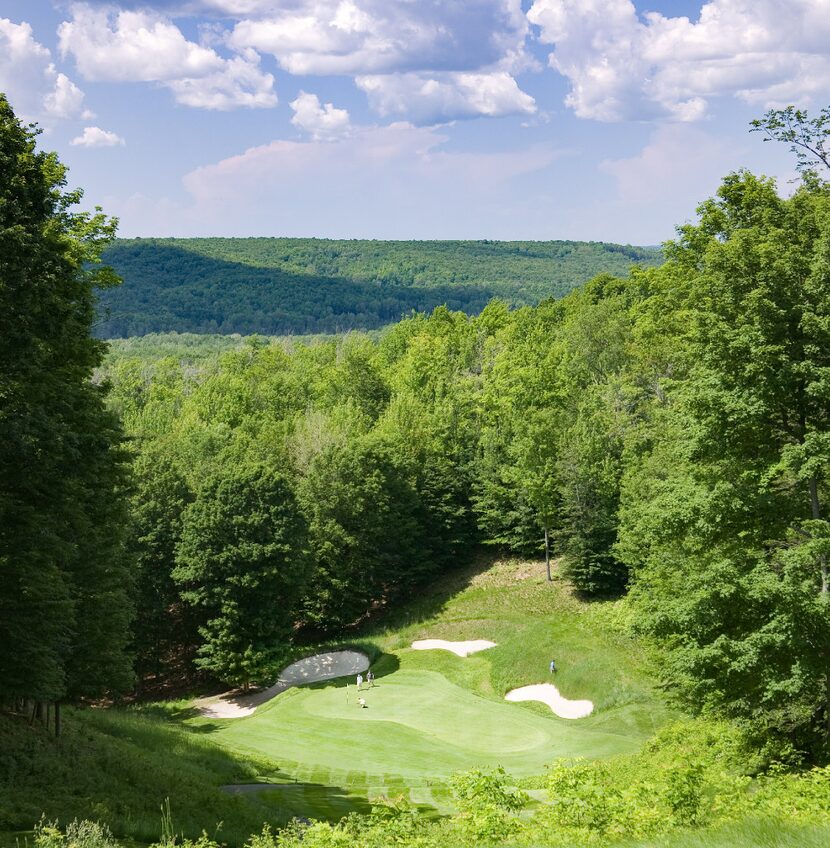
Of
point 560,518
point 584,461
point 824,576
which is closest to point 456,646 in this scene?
point 560,518

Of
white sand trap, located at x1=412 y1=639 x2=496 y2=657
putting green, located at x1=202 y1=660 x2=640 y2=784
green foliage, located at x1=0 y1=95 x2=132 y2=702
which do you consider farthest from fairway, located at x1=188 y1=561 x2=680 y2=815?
green foliage, located at x1=0 y1=95 x2=132 y2=702

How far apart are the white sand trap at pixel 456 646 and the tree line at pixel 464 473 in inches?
258

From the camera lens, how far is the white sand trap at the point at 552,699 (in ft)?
125

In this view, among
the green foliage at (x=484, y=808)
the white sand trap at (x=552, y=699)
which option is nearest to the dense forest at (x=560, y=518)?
the green foliage at (x=484, y=808)

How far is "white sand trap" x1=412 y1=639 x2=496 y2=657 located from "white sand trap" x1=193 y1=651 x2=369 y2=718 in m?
3.44

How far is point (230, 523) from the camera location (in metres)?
45.3

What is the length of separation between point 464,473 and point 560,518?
11.5 m

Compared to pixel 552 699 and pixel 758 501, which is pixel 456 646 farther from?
pixel 758 501

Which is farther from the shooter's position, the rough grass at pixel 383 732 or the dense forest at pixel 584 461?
the rough grass at pixel 383 732

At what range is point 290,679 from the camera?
1811 inches

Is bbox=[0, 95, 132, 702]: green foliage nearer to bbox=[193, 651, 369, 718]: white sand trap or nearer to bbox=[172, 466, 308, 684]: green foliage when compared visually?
bbox=[193, 651, 369, 718]: white sand trap

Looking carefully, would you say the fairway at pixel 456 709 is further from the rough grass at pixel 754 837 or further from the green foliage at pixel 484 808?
the rough grass at pixel 754 837

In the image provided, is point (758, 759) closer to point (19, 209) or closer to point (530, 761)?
point (530, 761)

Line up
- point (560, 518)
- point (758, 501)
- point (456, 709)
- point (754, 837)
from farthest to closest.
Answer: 1. point (560, 518)
2. point (456, 709)
3. point (758, 501)
4. point (754, 837)
